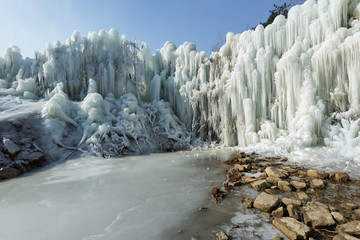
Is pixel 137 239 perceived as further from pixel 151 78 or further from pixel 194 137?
pixel 151 78

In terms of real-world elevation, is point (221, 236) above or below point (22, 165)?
below

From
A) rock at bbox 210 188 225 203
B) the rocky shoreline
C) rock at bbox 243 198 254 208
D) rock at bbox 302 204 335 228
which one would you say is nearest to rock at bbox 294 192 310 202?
the rocky shoreline

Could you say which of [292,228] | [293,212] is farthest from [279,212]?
[292,228]

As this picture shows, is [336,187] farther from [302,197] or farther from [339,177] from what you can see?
[302,197]

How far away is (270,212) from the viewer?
282 cm

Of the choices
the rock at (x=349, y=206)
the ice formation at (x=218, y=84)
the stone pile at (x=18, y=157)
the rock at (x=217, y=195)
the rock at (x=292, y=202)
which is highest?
the ice formation at (x=218, y=84)

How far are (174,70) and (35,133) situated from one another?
1055 centimetres

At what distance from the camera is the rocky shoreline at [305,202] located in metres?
2.26

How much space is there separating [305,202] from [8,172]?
28.1ft

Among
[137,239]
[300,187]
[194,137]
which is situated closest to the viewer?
[137,239]

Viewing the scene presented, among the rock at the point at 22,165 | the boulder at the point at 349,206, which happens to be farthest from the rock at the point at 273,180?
the rock at the point at 22,165

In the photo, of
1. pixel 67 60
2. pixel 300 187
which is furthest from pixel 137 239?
pixel 67 60

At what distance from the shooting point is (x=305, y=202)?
121 inches

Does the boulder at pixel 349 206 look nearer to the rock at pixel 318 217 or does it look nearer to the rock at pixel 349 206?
the rock at pixel 349 206
